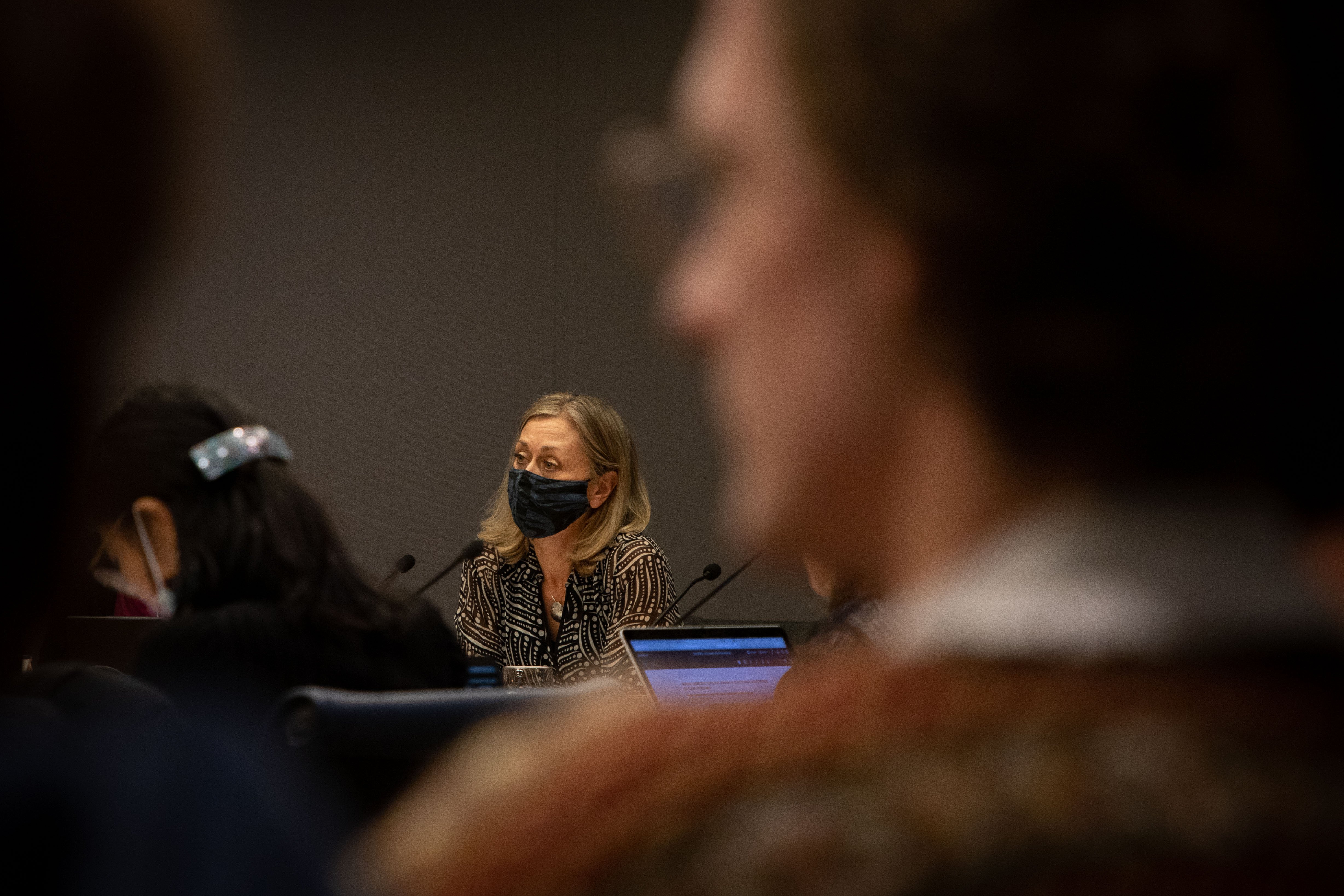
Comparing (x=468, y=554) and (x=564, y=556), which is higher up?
(x=468, y=554)

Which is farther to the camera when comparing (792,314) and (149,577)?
(149,577)

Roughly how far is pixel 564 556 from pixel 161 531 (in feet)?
5.46

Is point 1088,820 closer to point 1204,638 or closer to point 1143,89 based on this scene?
point 1204,638

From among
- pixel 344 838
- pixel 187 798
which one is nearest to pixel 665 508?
pixel 344 838

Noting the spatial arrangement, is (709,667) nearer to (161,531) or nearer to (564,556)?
(161,531)

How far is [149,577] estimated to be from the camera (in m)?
1.81

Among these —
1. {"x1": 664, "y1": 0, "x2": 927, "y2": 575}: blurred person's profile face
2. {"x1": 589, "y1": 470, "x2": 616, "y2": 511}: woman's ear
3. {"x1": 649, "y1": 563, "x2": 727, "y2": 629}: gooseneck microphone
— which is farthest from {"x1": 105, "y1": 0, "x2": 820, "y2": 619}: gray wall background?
{"x1": 664, "y1": 0, "x2": 927, "y2": 575}: blurred person's profile face

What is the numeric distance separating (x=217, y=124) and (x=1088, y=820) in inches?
10.6

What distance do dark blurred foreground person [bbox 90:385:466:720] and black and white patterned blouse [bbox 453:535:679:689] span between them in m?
1.38

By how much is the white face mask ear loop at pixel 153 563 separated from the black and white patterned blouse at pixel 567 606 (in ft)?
4.47

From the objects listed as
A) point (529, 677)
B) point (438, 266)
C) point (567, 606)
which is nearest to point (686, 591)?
point (567, 606)

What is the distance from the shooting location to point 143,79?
29cm

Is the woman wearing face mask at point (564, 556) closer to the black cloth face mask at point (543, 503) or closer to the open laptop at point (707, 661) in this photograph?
the black cloth face mask at point (543, 503)

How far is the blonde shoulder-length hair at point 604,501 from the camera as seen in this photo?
11.1ft
